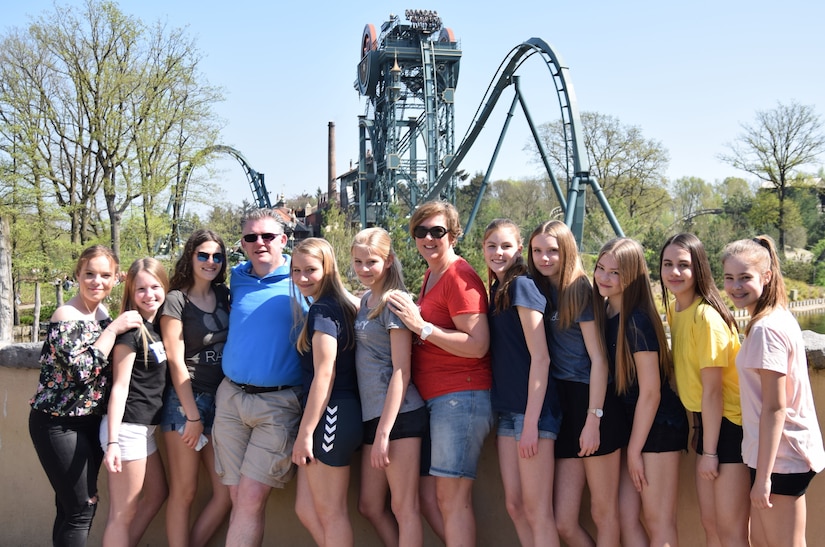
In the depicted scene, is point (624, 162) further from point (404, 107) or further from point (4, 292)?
point (4, 292)

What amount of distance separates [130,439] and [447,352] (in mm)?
1569

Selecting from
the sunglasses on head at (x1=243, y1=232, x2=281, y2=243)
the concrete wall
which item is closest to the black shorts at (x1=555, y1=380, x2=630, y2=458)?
the concrete wall

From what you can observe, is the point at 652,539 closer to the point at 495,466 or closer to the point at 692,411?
the point at 692,411

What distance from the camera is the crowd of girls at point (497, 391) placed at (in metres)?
2.91

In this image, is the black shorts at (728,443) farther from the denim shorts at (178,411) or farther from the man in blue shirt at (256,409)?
the denim shorts at (178,411)

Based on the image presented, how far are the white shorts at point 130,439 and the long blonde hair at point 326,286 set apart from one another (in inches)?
35.6

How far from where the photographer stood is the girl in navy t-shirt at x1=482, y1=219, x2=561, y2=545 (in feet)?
10.0

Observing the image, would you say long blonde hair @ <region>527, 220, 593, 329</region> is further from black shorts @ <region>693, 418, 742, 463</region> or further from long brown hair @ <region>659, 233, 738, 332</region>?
black shorts @ <region>693, 418, 742, 463</region>

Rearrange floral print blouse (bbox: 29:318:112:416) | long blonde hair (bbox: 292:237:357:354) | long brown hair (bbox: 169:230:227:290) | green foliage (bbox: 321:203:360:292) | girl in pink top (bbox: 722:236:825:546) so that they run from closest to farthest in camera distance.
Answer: girl in pink top (bbox: 722:236:825:546) → long blonde hair (bbox: 292:237:357:354) → floral print blouse (bbox: 29:318:112:416) → long brown hair (bbox: 169:230:227:290) → green foliage (bbox: 321:203:360:292)

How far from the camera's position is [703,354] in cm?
293

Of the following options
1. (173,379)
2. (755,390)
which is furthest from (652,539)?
(173,379)

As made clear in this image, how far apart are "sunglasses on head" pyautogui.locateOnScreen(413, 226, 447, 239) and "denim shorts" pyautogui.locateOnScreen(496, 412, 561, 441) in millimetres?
841

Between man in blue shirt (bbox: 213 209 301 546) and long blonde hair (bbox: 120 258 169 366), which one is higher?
long blonde hair (bbox: 120 258 169 366)

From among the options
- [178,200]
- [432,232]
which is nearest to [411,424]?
[432,232]
